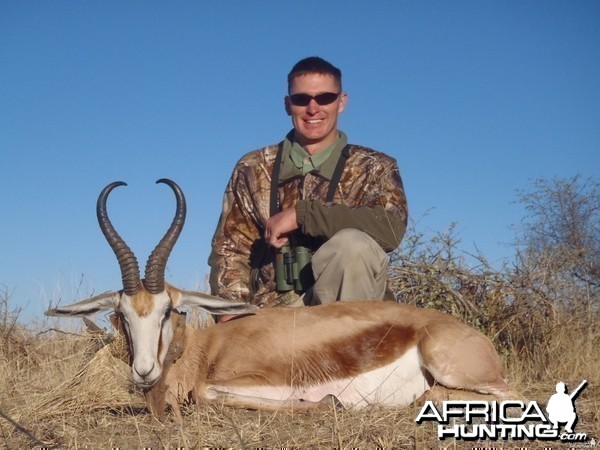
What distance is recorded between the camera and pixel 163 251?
5.11 meters

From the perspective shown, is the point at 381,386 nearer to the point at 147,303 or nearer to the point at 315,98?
the point at 147,303

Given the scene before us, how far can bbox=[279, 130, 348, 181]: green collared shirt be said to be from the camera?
6836 mm

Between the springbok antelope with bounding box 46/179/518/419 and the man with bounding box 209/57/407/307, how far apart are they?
0.59 m

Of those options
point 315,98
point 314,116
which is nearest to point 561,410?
point 314,116

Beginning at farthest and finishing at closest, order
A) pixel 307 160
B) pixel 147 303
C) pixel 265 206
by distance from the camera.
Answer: pixel 307 160
pixel 265 206
pixel 147 303

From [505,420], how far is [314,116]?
3.72m

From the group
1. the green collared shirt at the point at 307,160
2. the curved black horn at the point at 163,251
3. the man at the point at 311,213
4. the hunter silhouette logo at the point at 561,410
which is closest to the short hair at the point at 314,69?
the man at the point at 311,213

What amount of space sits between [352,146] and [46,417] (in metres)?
3.78

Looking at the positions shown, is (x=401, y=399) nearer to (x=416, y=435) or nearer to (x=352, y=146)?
(x=416, y=435)

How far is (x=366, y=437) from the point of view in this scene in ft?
12.5

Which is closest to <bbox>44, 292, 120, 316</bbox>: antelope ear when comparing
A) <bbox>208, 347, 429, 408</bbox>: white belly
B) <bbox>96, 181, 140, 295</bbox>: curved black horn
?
<bbox>96, 181, 140, 295</bbox>: curved black horn

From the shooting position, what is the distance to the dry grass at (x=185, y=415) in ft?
12.4

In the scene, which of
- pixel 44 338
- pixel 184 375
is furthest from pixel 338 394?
pixel 44 338

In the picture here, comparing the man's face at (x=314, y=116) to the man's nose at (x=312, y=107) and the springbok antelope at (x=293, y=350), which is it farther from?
the springbok antelope at (x=293, y=350)
